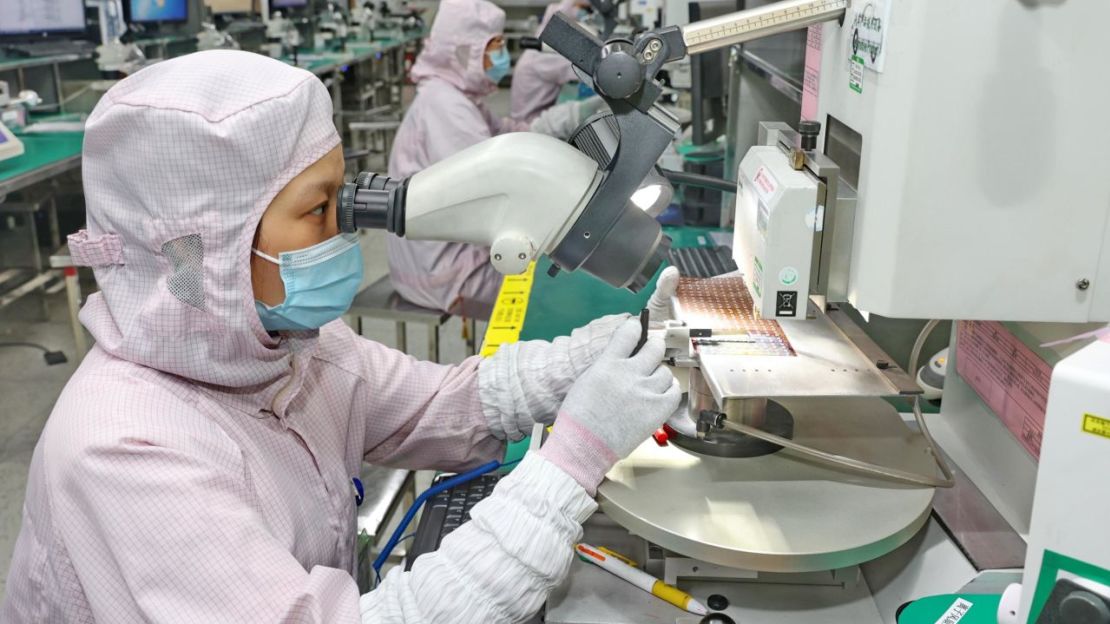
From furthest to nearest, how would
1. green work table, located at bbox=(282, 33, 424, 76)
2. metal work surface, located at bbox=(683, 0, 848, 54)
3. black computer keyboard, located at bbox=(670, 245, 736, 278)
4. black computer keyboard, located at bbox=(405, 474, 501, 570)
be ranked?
1. green work table, located at bbox=(282, 33, 424, 76)
2. black computer keyboard, located at bbox=(670, 245, 736, 278)
3. black computer keyboard, located at bbox=(405, 474, 501, 570)
4. metal work surface, located at bbox=(683, 0, 848, 54)

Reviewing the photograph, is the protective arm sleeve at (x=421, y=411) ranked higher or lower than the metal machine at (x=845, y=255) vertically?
lower

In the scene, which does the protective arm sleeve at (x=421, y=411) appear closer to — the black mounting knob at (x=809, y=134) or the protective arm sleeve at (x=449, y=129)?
the black mounting knob at (x=809, y=134)

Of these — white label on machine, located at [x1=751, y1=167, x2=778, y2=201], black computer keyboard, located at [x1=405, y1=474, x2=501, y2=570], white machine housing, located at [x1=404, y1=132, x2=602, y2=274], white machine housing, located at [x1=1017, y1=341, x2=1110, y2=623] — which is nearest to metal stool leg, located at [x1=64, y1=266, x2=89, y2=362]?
black computer keyboard, located at [x1=405, y1=474, x2=501, y2=570]

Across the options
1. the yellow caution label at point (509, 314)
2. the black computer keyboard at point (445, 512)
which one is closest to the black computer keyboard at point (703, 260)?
the yellow caution label at point (509, 314)

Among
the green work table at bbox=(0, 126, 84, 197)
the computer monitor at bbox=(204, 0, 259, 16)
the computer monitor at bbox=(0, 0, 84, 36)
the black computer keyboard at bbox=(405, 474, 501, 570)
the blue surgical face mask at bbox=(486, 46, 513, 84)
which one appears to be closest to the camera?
the black computer keyboard at bbox=(405, 474, 501, 570)

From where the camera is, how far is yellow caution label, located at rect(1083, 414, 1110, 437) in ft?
1.87

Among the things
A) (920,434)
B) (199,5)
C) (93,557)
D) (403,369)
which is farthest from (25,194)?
(920,434)

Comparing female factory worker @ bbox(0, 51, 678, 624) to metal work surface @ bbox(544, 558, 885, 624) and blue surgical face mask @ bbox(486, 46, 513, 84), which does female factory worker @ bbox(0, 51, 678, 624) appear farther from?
blue surgical face mask @ bbox(486, 46, 513, 84)

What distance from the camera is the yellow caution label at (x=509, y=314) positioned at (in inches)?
68.7

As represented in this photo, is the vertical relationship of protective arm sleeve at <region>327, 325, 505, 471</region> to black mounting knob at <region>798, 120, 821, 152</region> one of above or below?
below

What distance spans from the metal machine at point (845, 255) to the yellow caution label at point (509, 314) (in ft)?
2.10

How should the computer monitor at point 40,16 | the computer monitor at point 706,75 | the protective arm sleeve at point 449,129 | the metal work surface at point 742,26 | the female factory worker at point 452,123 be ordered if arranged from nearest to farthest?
the metal work surface at point 742,26 → the computer monitor at point 706,75 → the female factory worker at point 452,123 → the protective arm sleeve at point 449,129 → the computer monitor at point 40,16

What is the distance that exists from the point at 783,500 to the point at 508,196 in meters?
0.44

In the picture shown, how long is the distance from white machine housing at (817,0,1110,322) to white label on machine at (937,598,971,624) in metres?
0.28
